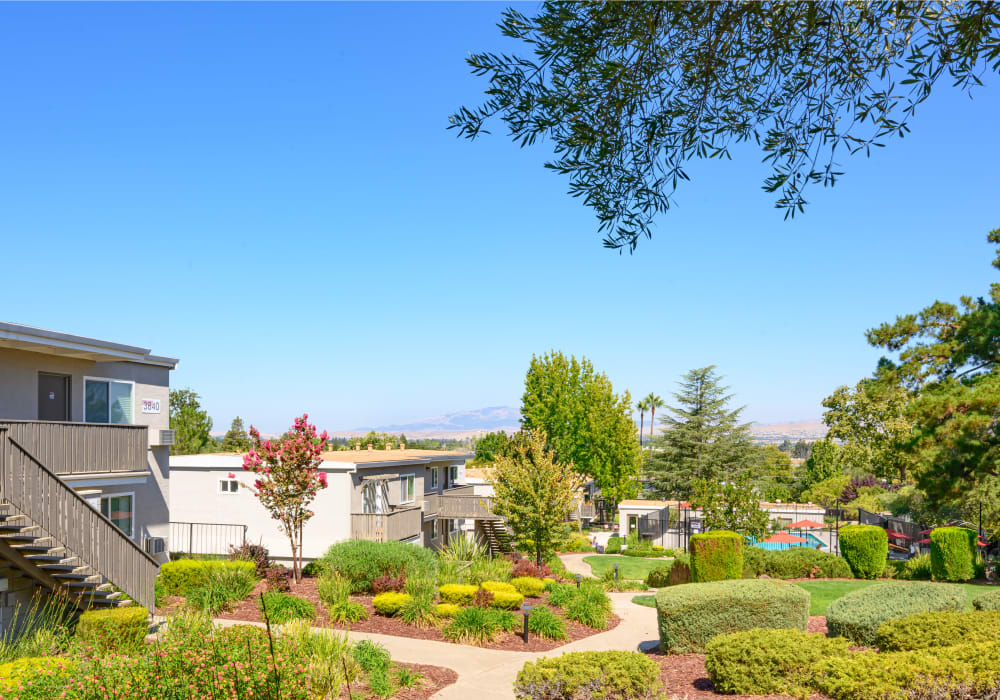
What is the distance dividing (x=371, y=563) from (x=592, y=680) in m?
12.2

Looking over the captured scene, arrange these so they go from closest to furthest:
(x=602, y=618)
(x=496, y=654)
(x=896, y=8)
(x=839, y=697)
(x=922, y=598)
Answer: (x=896, y=8) → (x=839, y=697) → (x=922, y=598) → (x=496, y=654) → (x=602, y=618)

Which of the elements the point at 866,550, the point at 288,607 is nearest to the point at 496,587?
the point at 288,607

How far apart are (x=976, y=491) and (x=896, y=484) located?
100.0 ft

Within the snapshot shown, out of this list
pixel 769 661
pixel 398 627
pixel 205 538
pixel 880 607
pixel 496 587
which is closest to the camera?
pixel 769 661

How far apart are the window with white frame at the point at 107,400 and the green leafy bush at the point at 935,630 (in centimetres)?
1762

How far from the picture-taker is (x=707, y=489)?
2652cm

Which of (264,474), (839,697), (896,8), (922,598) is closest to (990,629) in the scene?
(922,598)

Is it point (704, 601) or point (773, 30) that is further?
point (704, 601)

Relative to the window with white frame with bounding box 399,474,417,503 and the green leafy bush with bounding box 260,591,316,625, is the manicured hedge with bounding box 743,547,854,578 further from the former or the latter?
the window with white frame with bounding box 399,474,417,503

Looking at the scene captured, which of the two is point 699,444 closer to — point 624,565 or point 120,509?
point 624,565

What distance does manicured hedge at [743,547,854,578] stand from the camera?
21266 mm

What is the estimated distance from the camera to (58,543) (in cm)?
1448

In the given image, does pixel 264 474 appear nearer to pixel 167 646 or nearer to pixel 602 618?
pixel 602 618

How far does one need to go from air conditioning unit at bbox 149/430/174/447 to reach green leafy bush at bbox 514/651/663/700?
50.0 ft
